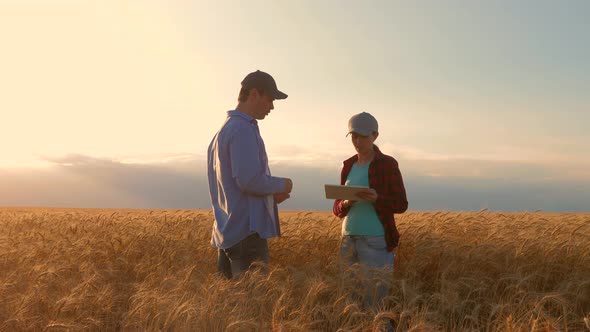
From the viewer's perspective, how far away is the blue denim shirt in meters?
3.42

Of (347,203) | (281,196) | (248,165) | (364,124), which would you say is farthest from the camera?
(347,203)

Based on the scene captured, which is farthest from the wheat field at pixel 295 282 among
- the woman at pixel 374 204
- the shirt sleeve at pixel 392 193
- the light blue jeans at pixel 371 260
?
the shirt sleeve at pixel 392 193

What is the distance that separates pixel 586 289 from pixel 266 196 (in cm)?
257

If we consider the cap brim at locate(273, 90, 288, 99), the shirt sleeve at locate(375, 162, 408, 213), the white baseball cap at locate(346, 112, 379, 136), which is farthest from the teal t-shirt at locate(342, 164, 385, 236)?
the cap brim at locate(273, 90, 288, 99)

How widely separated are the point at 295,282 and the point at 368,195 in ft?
2.73

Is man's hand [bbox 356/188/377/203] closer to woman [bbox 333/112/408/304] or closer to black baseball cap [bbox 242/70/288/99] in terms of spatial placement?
woman [bbox 333/112/408/304]

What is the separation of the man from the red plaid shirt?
2.17 feet

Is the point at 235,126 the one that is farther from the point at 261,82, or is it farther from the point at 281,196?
the point at 281,196

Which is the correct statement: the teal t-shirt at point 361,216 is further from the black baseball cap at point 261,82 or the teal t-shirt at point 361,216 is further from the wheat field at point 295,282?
the black baseball cap at point 261,82

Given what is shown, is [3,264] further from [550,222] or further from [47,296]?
[550,222]

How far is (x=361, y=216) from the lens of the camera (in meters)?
3.88

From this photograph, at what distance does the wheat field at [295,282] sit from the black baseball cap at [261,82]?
3.92 ft

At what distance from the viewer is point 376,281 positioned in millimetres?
3605

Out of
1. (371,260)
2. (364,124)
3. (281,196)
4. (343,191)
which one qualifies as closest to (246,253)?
(281,196)
